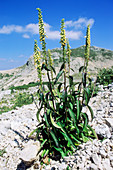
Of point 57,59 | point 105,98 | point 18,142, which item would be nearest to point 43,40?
point 18,142

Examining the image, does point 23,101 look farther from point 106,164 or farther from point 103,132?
point 106,164

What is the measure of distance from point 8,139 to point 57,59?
1038 inches

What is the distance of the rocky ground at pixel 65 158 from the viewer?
3113 millimetres

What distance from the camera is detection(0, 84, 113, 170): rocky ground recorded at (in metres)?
3.11

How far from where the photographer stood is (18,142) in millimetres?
4852

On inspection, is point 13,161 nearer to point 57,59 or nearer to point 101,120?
point 101,120

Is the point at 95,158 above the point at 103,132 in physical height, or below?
below

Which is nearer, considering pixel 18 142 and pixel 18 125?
pixel 18 142

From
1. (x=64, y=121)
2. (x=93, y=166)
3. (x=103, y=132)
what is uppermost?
(x=64, y=121)

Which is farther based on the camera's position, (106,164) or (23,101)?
(23,101)

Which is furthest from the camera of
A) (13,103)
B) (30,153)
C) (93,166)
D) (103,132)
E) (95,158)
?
(13,103)

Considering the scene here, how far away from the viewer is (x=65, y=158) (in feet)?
11.8

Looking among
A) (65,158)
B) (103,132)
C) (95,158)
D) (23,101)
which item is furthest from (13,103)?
(95,158)

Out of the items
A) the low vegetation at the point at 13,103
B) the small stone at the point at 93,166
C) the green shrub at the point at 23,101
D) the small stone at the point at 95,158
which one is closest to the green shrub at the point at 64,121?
the small stone at the point at 95,158
